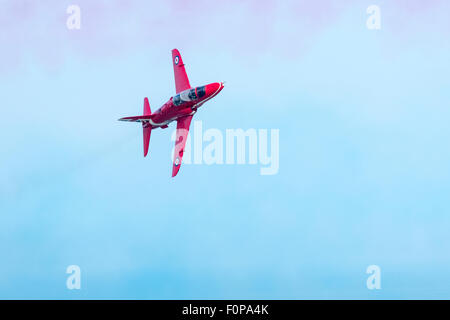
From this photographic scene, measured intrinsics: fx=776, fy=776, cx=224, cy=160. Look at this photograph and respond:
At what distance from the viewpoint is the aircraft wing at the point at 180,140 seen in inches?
1622

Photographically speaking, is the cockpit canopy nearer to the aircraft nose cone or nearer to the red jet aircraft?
the red jet aircraft

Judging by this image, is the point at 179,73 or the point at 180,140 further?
the point at 179,73

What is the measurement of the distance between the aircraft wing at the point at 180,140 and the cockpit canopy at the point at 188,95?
3.59ft

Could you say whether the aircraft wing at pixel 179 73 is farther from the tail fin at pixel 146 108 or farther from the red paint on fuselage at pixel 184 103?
the tail fin at pixel 146 108

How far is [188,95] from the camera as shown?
131 feet

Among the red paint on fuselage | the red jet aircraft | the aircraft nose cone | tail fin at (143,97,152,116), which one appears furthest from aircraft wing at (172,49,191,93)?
the aircraft nose cone

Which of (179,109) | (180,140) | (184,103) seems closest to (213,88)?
(184,103)

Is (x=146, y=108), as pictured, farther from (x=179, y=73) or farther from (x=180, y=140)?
(x=180, y=140)

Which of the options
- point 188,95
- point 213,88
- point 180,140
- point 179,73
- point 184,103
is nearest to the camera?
point 213,88

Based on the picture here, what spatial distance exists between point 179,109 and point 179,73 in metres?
2.52

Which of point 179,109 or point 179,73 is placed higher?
point 179,73

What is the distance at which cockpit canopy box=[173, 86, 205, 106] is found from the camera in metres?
39.4
